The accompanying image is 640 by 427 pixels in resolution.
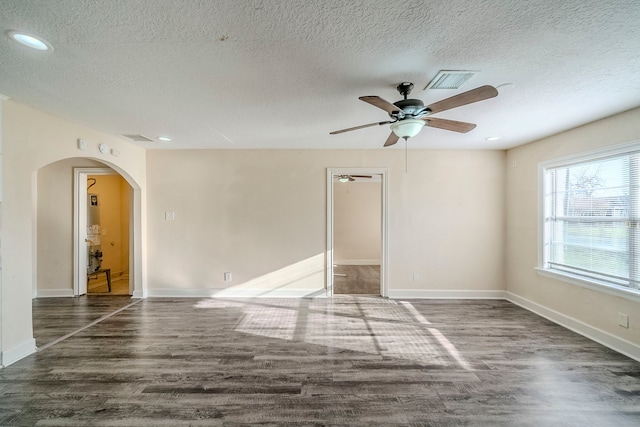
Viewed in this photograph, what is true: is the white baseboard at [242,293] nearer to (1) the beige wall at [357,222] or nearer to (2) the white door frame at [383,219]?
(2) the white door frame at [383,219]

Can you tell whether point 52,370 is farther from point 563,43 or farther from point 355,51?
point 563,43

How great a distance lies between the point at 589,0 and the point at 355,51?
1.14 m

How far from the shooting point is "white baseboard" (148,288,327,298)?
15.1 ft

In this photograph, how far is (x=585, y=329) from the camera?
10.3ft

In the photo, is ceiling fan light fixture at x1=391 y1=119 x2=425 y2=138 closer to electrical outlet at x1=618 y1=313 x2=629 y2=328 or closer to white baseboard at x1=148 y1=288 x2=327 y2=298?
electrical outlet at x1=618 y1=313 x2=629 y2=328

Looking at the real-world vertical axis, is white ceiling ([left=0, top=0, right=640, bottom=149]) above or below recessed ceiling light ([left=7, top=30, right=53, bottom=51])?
above

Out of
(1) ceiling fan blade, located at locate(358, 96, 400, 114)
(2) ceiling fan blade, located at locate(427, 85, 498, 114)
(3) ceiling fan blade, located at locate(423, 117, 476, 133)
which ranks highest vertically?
(1) ceiling fan blade, located at locate(358, 96, 400, 114)

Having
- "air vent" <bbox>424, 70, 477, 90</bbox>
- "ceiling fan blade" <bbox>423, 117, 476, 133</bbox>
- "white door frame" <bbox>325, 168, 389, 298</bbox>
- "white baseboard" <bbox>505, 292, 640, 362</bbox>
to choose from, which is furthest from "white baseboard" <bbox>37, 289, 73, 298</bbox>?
"white baseboard" <bbox>505, 292, 640, 362</bbox>

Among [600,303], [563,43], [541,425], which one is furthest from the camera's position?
[600,303]

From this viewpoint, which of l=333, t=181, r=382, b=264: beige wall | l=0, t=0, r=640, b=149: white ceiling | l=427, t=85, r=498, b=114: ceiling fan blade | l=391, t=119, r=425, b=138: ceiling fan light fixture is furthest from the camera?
Result: l=333, t=181, r=382, b=264: beige wall

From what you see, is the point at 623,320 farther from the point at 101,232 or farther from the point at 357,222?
the point at 101,232

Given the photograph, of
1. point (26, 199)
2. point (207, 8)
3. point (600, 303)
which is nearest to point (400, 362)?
point (600, 303)

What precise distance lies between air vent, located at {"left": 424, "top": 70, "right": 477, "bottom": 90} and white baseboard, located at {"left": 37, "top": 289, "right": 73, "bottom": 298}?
594 cm

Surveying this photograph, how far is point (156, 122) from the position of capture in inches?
124
